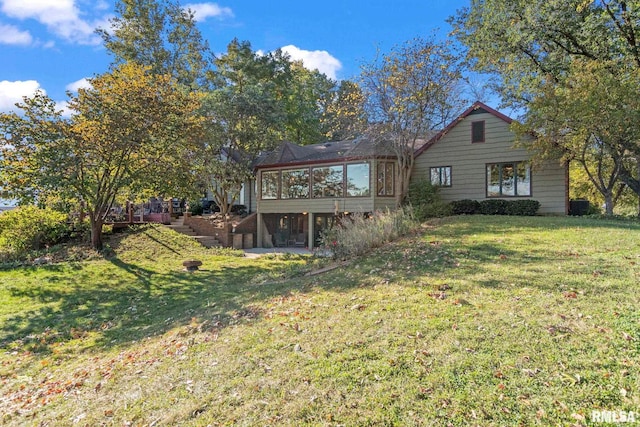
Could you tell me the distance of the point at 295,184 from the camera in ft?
63.6

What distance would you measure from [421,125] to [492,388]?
13.7 meters

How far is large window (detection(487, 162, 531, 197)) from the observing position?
1524 centimetres

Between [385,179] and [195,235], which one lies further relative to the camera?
[195,235]

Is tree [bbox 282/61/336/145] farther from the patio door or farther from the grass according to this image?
the grass

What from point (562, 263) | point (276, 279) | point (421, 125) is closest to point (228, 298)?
point (276, 279)

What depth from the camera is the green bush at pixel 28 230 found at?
1393 centimetres

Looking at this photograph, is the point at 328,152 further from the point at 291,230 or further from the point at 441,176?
the point at 441,176

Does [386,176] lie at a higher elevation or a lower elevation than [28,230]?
higher

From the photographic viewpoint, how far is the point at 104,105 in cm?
1177

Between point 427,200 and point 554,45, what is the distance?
7.72 metres

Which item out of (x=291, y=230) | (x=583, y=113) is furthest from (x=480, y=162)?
(x=291, y=230)

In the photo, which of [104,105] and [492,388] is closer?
[492,388]

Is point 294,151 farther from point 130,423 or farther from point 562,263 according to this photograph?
point 130,423

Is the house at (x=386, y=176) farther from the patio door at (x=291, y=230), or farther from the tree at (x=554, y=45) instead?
the tree at (x=554, y=45)
